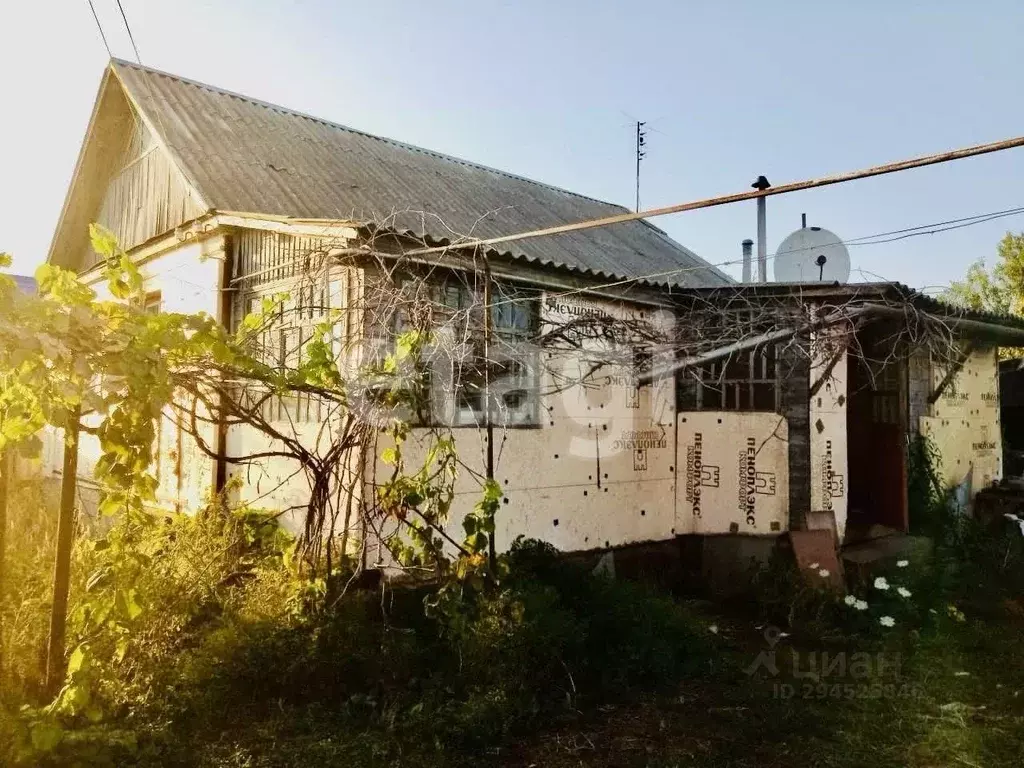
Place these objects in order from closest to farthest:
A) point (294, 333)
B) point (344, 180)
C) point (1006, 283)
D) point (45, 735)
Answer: point (45, 735) → point (294, 333) → point (344, 180) → point (1006, 283)

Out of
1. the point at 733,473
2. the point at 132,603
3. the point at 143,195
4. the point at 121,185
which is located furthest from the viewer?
the point at 121,185

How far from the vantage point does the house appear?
7328 mm

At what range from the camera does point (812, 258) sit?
28.8 feet

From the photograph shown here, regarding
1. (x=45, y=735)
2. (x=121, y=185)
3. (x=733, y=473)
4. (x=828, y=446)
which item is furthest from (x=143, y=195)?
(x=828, y=446)

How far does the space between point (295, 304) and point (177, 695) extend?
3.84 metres

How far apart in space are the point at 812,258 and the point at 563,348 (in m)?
3.62

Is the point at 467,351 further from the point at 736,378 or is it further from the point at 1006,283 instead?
the point at 1006,283

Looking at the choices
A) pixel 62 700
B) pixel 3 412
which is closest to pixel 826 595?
pixel 62 700

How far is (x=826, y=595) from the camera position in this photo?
7887 millimetres

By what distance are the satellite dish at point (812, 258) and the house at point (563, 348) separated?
1.32 feet

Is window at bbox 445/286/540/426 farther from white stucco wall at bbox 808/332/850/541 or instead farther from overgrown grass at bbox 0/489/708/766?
white stucco wall at bbox 808/332/850/541

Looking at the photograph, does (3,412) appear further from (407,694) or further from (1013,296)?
(1013,296)

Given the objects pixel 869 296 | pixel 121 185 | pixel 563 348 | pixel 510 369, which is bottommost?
pixel 510 369

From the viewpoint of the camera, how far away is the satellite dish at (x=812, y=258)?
343 inches
